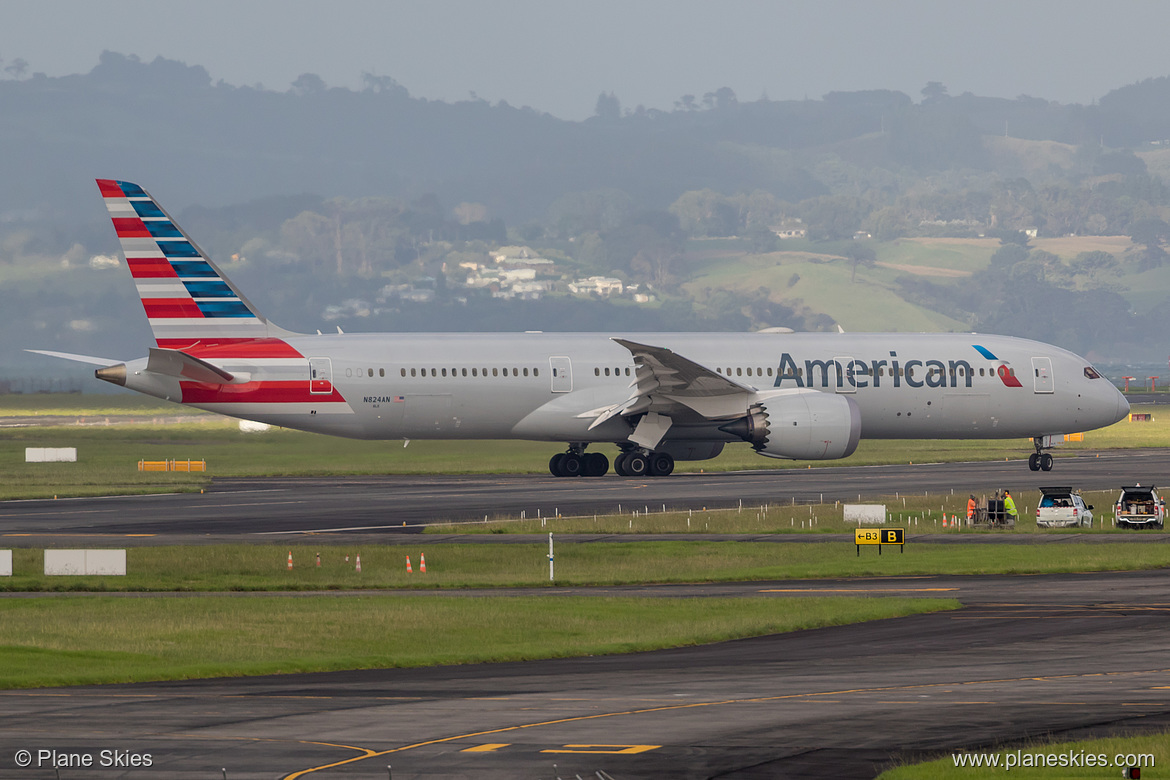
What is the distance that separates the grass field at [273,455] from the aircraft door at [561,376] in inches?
377

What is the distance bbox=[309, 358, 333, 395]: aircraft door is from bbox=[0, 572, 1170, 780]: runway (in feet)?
109

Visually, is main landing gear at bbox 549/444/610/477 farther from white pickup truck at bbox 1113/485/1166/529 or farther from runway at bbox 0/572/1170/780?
runway at bbox 0/572/1170/780

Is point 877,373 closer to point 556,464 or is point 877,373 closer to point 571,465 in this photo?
point 571,465

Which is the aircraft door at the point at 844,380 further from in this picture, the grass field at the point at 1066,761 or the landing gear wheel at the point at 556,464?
the grass field at the point at 1066,761

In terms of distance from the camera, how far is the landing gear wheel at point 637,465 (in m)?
62.1

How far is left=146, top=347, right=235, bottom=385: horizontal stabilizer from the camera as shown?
2201 inches

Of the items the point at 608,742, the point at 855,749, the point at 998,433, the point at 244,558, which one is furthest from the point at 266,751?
the point at 998,433

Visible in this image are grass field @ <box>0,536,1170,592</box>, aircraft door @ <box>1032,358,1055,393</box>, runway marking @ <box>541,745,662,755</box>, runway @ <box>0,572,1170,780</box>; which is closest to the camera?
runway @ <box>0,572,1170,780</box>

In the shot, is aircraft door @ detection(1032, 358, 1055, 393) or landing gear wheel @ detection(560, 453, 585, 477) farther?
landing gear wheel @ detection(560, 453, 585, 477)

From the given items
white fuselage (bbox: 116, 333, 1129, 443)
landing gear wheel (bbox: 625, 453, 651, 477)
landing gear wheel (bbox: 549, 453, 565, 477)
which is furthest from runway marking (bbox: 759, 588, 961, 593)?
landing gear wheel (bbox: 549, 453, 565, 477)

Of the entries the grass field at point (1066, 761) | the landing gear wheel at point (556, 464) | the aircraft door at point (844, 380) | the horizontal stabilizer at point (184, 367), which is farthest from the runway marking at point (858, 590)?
the landing gear wheel at point (556, 464)

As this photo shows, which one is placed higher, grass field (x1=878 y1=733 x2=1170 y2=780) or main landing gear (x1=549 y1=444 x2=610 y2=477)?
main landing gear (x1=549 y1=444 x2=610 y2=477)

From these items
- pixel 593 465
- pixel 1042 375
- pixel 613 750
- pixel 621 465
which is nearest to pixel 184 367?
pixel 593 465

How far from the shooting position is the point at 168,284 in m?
58.6
